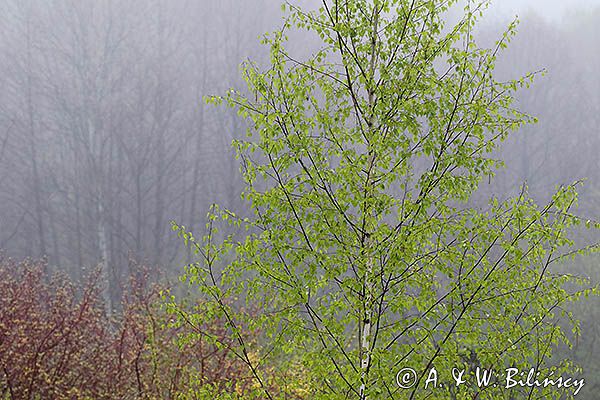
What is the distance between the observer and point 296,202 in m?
3.83

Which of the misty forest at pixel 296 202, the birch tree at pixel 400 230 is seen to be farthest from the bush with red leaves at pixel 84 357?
the birch tree at pixel 400 230

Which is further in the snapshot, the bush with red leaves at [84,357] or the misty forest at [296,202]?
the bush with red leaves at [84,357]

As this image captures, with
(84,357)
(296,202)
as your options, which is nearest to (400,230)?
(296,202)

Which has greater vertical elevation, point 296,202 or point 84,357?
point 84,357

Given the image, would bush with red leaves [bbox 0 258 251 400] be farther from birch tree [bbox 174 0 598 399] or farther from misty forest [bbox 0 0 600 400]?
birch tree [bbox 174 0 598 399]

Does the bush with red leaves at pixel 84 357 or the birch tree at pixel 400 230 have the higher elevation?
the bush with red leaves at pixel 84 357

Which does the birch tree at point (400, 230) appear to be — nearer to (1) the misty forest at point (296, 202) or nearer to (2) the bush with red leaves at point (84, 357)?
(1) the misty forest at point (296, 202)

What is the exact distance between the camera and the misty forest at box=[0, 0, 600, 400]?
371cm

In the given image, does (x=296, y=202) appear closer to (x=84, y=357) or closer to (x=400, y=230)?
(x=400, y=230)

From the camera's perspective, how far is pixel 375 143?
3645mm

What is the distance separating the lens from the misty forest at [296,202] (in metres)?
3.71

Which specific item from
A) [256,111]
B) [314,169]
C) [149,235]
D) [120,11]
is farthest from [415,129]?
[120,11]

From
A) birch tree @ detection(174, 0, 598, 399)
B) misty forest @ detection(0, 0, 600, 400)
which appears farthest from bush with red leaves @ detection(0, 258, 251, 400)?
birch tree @ detection(174, 0, 598, 399)

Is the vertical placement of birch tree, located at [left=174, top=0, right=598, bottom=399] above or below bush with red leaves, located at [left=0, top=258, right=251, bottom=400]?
below
